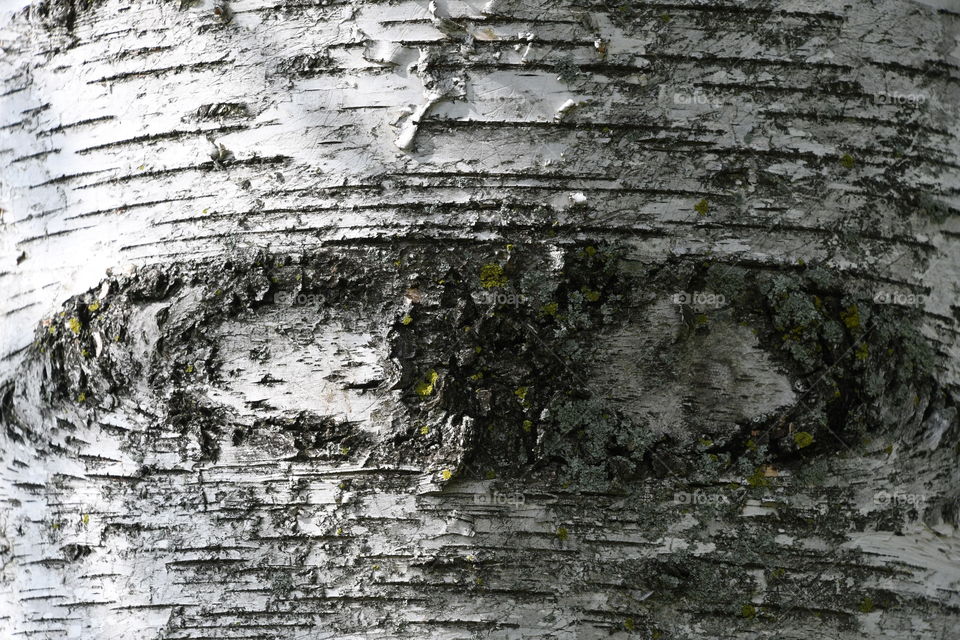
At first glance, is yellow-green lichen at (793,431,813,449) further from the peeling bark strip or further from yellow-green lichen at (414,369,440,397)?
yellow-green lichen at (414,369,440,397)

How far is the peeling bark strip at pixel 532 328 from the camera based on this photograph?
1.13 meters

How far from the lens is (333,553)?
3.80 feet

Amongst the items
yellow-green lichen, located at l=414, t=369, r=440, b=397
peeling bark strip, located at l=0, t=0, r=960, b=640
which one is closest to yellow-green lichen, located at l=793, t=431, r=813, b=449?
peeling bark strip, located at l=0, t=0, r=960, b=640

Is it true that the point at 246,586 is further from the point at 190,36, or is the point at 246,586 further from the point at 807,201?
the point at 807,201

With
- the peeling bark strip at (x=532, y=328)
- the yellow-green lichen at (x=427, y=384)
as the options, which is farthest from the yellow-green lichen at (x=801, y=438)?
the yellow-green lichen at (x=427, y=384)

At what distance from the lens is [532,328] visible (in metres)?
1.12

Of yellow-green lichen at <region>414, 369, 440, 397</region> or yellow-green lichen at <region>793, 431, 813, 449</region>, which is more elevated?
yellow-green lichen at <region>414, 369, 440, 397</region>

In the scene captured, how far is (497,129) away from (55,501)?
1128mm

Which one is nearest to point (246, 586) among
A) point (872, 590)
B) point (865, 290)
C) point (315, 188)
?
point (315, 188)

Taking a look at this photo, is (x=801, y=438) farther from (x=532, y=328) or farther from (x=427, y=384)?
(x=427, y=384)

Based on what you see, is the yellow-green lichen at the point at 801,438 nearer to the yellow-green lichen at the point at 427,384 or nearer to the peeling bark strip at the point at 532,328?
the peeling bark strip at the point at 532,328

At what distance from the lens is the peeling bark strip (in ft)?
3.72

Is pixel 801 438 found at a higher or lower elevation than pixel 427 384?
lower

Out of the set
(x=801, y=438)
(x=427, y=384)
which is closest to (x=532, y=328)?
(x=427, y=384)
